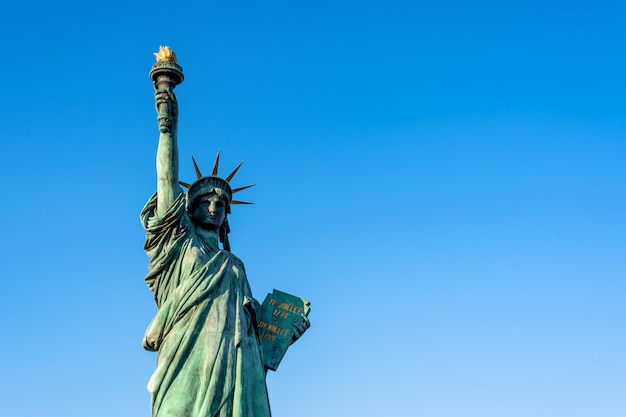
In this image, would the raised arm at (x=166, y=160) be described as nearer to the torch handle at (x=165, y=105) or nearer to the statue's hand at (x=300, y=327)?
the torch handle at (x=165, y=105)

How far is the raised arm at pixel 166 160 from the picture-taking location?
534 inches

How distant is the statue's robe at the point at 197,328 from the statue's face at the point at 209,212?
268mm

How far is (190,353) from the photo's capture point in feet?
40.4

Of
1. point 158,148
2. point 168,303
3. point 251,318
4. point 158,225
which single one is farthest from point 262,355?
point 158,148

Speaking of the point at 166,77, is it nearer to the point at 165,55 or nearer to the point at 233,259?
the point at 165,55

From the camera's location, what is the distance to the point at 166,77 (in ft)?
45.6

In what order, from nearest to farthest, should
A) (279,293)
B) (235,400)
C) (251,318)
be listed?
1. (235,400)
2. (251,318)
3. (279,293)

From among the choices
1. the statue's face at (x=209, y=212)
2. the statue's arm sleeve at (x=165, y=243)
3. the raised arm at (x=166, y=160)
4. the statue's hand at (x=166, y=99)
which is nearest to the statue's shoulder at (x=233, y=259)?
the statue's face at (x=209, y=212)

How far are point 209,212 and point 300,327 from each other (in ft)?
7.07

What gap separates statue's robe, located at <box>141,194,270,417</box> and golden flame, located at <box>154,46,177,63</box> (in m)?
2.09

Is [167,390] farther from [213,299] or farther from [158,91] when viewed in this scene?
[158,91]

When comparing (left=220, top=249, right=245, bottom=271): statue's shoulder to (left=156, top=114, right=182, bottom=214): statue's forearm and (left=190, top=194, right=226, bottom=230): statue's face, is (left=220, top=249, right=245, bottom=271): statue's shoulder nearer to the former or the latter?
(left=190, top=194, right=226, bottom=230): statue's face

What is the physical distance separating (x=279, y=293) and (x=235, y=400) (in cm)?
235

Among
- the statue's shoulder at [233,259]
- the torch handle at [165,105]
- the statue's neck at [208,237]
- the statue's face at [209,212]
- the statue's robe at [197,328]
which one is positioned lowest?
the statue's robe at [197,328]
